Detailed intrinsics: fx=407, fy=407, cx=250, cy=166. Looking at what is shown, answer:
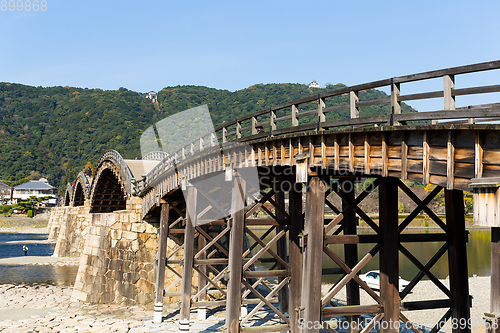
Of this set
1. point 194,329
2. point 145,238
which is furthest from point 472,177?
point 145,238

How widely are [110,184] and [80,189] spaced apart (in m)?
27.2

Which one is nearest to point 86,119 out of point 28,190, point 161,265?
point 28,190

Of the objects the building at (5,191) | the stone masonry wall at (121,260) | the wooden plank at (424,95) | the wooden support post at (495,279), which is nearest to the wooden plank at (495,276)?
the wooden support post at (495,279)

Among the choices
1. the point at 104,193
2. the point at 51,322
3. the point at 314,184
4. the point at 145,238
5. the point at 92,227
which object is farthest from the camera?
the point at 104,193

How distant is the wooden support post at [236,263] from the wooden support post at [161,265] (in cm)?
699

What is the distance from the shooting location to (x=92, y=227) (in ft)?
78.6

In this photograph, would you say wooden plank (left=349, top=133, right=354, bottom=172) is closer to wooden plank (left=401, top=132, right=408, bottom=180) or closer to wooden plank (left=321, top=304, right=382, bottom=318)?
Answer: wooden plank (left=401, top=132, right=408, bottom=180)

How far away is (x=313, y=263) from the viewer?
7199 mm

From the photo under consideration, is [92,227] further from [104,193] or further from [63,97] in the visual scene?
[63,97]

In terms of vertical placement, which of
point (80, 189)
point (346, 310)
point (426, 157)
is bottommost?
point (346, 310)

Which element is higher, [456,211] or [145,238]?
[456,211]

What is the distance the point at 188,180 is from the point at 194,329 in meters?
5.37

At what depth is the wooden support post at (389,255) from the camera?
25.2 ft

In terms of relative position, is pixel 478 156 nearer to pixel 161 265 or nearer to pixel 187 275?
pixel 187 275
